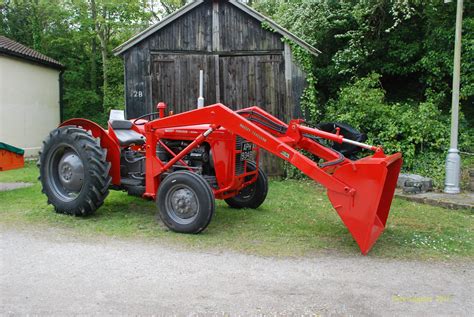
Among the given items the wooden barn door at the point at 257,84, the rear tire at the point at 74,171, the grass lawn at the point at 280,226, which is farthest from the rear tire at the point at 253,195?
the wooden barn door at the point at 257,84

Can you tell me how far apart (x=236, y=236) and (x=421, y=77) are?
1083 centimetres

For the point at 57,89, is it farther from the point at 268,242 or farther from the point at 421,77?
the point at 268,242

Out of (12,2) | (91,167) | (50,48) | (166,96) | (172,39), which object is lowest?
(91,167)

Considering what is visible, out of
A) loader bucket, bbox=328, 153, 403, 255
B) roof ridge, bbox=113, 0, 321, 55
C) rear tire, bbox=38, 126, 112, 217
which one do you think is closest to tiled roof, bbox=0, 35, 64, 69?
roof ridge, bbox=113, 0, 321, 55

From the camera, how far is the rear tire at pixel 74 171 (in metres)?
6.39

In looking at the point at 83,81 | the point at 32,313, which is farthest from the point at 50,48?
the point at 32,313

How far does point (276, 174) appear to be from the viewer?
37.0ft

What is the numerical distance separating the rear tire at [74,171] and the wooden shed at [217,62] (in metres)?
4.32

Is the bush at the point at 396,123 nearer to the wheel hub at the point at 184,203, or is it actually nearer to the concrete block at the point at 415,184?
the concrete block at the point at 415,184

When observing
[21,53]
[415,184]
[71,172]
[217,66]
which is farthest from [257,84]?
[21,53]

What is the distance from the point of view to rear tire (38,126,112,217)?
6.39 metres

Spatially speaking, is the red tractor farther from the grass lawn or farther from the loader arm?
the grass lawn

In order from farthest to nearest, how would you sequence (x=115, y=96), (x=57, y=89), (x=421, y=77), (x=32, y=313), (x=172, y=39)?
(x=115, y=96) < (x=57, y=89) < (x=421, y=77) < (x=172, y=39) < (x=32, y=313)

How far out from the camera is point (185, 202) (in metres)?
5.82
